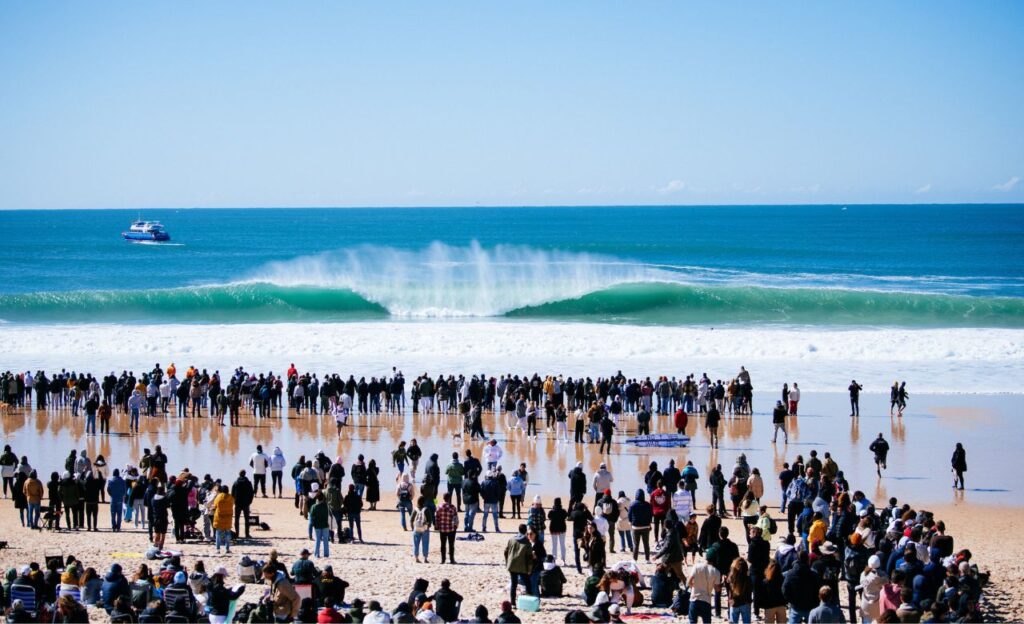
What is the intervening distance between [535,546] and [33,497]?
27.4ft

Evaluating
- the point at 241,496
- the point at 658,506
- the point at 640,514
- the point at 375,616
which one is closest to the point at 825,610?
the point at 375,616

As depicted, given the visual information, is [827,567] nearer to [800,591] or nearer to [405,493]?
[800,591]

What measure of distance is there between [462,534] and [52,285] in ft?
194

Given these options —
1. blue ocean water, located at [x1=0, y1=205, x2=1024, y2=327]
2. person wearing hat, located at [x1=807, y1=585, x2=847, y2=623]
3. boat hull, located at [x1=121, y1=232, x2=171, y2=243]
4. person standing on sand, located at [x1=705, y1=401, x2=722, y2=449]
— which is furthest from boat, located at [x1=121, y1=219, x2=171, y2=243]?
person wearing hat, located at [x1=807, y1=585, x2=847, y2=623]

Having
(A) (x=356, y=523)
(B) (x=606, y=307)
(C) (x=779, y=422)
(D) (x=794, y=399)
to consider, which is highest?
(B) (x=606, y=307)

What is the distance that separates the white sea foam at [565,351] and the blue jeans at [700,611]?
18.3 m

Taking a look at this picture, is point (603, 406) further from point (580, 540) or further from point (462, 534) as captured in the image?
point (580, 540)

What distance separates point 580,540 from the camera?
13.6 meters

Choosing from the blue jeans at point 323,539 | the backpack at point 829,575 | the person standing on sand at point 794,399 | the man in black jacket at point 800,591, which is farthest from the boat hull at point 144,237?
the man in black jacket at point 800,591

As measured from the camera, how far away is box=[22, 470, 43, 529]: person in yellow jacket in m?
15.6

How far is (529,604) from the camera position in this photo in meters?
11.6

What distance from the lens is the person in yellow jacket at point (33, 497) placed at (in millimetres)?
15648

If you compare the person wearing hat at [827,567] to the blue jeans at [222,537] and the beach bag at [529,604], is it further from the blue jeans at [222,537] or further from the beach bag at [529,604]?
the blue jeans at [222,537]

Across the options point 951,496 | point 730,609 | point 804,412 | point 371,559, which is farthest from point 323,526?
point 804,412
